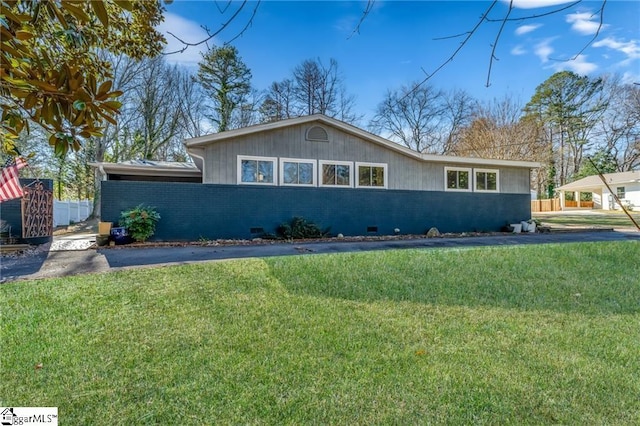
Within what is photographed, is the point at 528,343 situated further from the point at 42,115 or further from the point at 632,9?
the point at 42,115

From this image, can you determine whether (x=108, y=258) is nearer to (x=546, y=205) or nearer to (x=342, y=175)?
(x=342, y=175)

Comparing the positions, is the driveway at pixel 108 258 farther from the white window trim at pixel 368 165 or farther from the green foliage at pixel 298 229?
the white window trim at pixel 368 165

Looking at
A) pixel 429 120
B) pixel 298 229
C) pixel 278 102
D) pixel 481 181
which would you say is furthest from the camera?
pixel 429 120

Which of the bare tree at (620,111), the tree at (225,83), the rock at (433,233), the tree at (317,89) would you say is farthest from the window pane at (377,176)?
the bare tree at (620,111)

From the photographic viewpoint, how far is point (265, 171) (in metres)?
11.5

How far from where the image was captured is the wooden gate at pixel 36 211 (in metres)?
9.34

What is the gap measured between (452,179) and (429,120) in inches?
586

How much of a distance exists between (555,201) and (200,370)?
128 feet

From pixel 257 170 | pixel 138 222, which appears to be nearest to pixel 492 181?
pixel 257 170

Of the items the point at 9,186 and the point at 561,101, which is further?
the point at 561,101

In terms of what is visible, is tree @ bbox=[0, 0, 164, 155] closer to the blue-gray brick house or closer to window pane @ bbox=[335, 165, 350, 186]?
the blue-gray brick house

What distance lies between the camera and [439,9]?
269cm

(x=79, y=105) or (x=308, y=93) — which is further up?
(x=308, y=93)

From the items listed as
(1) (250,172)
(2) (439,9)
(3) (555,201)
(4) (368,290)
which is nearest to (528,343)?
(4) (368,290)
